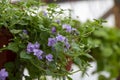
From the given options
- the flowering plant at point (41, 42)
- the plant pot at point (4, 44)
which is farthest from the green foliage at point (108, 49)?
the plant pot at point (4, 44)

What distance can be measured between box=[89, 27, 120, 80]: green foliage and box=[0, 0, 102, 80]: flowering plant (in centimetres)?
45

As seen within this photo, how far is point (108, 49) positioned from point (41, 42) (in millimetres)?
565

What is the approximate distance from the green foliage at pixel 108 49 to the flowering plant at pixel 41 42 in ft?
1.49

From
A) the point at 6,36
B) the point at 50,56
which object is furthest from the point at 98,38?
the point at 6,36

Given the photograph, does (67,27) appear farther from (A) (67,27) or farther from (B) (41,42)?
(B) (41,42)

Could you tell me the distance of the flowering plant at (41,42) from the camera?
45.1 inches

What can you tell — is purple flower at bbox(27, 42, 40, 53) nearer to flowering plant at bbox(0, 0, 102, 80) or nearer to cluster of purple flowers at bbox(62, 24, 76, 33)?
flowering plant at bbox(0, 0, 102, 80)

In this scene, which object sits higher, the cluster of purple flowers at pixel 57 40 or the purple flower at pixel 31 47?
the cluster of purple flowers at pixel 57 40

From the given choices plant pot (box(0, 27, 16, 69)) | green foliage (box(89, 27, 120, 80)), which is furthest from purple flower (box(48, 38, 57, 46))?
green foliage (box(89, 27, 120, 80))

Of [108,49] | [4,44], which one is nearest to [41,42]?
[4,44]

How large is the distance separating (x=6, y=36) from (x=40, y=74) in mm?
190

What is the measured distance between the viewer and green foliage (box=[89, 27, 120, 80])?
0.64m

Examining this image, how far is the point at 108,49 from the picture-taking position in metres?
0.64

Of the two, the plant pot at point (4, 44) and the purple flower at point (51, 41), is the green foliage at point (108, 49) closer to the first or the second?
the purple flower at point (51, 41)
